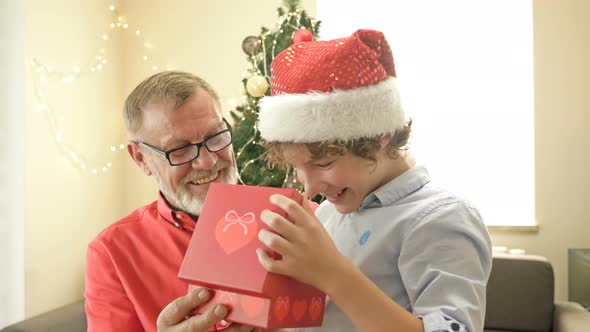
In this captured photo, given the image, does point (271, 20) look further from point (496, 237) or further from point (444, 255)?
point (444, 255)

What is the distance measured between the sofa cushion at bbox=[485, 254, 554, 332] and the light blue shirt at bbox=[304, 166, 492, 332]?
219 cm

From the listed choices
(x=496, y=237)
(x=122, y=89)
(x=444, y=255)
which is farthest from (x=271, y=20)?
(x=444, y=255)

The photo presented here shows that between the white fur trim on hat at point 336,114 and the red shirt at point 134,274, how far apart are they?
2.32 feet

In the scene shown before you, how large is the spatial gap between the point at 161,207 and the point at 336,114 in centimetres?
85

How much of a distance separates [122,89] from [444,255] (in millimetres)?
4333

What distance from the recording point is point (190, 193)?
1.73 m

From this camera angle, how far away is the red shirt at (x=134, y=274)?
1.64 metres

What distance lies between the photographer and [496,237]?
436 centimetres

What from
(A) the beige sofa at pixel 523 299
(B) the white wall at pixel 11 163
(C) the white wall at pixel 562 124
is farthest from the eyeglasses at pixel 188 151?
(C) the white wall at pixel 562 124

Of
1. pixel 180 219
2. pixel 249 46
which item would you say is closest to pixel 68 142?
pixel 249 46

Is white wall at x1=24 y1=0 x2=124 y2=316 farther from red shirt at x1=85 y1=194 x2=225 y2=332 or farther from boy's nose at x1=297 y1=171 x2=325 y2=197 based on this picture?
boy's nose at x1=297 y1=171 x2=325 y2=197

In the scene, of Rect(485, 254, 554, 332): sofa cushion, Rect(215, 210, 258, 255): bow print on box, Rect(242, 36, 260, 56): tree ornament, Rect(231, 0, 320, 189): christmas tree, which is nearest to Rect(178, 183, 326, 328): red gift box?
Rect(215, 210, 258, 255): bow print on box

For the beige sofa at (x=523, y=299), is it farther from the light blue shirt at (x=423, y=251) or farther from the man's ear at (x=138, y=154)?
the light blue shirt at (x=423, y=251)

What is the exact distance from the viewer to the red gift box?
0.98 meters
